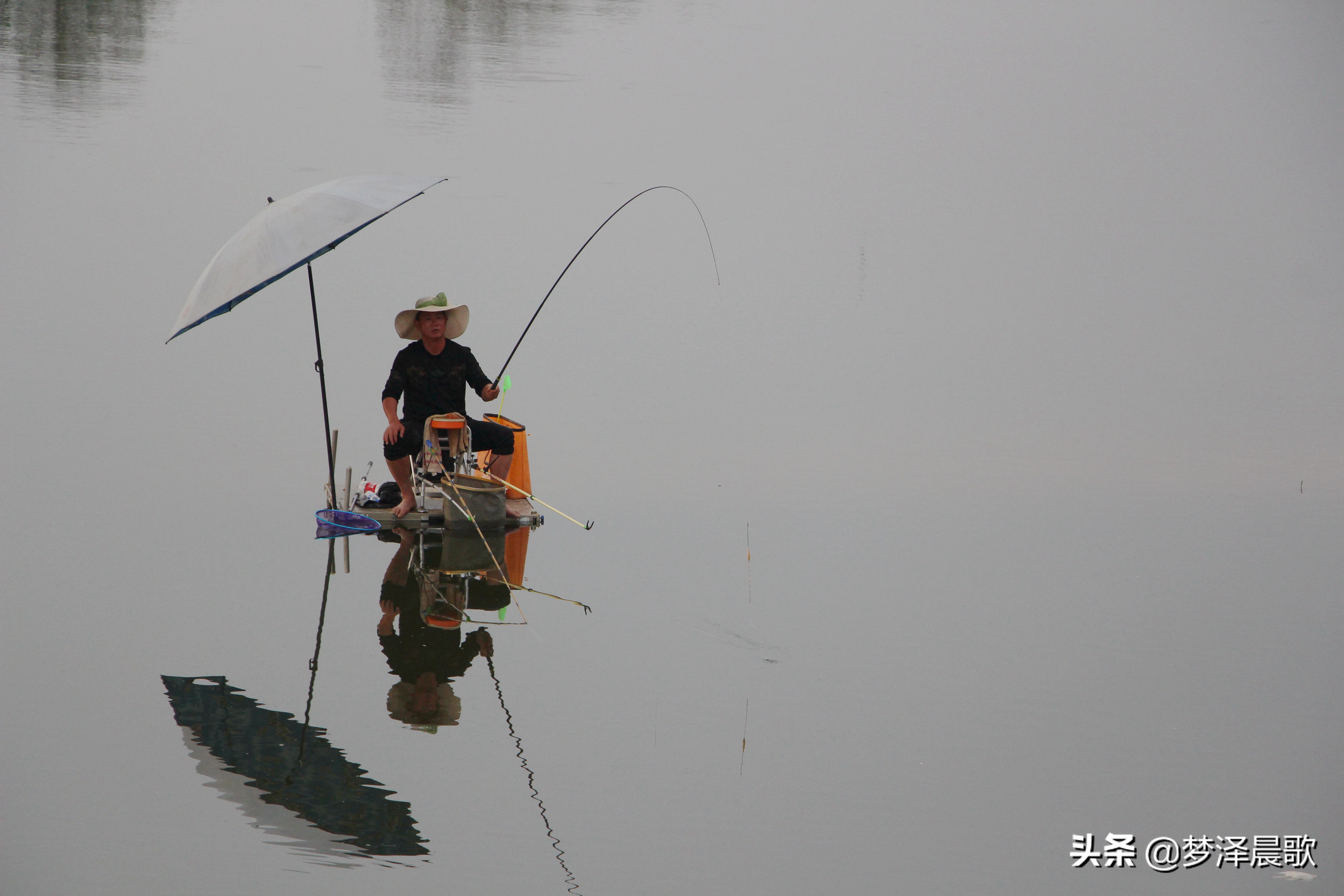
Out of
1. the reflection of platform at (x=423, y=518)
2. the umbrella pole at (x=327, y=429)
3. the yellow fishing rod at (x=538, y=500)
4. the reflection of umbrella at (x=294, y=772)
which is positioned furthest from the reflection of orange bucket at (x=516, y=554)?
the reflection of umbrella at (x=294, y=772)

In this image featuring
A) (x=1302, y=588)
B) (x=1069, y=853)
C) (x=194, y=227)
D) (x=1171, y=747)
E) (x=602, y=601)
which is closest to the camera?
(x=1069, y=853)

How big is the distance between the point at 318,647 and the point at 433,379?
203 centimetres

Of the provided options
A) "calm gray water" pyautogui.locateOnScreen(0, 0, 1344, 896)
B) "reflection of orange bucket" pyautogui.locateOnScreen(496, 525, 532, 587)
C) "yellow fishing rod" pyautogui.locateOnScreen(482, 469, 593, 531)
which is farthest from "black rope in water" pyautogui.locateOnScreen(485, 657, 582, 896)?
"yellow fishing rod" pyautogui.locateOnScreen(482, 469, 593, 531)

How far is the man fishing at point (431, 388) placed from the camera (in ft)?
21.6

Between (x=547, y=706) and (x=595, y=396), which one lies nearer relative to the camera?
(x=547, y=706)

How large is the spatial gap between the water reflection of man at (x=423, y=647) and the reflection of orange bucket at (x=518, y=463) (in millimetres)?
1043

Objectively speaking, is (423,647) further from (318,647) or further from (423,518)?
(423,518)

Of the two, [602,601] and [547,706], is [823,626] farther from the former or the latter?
[547,706]

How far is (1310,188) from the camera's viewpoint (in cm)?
1802

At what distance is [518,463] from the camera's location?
A: 6.98m

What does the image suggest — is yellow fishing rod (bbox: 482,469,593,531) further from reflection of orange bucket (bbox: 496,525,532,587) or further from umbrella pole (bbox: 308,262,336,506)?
umbrella pole (bbox: 308,262,336,506)

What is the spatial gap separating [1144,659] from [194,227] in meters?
10.6

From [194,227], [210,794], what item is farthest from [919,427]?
[194,227]

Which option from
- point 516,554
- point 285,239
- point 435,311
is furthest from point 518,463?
point 285,239
